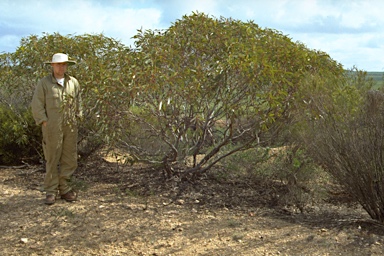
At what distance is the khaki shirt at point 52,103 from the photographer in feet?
20.4

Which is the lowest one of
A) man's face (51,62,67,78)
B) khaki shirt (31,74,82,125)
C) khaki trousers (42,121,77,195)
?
khaki trousers (42,121,77,195)

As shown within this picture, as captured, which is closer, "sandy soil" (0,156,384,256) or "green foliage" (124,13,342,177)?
"sandy soil" (0,156,384,256)

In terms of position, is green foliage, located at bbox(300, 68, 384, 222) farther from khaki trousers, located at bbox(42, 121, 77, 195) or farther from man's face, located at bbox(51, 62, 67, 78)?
man's face, located at bbox(51, 62, 67, 78)

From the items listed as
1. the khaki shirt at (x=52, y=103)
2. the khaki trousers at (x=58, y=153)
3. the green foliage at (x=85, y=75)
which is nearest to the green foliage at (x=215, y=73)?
the green foliage at (x=85, y=75)

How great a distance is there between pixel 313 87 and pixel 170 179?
8.09ft

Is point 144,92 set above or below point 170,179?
above

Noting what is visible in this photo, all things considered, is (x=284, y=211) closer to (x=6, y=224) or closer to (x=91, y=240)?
(x=91, y=240)

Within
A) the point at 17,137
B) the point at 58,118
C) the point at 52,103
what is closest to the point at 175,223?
the point at 58,118

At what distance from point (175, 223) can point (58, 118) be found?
75.1 inches

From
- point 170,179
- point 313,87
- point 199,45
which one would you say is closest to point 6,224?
point 170,179

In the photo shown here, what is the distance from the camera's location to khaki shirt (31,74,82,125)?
20.4 ft

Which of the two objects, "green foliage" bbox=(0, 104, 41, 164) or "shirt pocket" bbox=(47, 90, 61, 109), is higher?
"shirt pocket" bbox=(47, 90, 61, 109)

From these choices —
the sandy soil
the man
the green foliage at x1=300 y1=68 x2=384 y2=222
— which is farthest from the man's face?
the green foliage at x1=300 y1=68 x2=384 y2=222

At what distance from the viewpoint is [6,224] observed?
5867 mm
